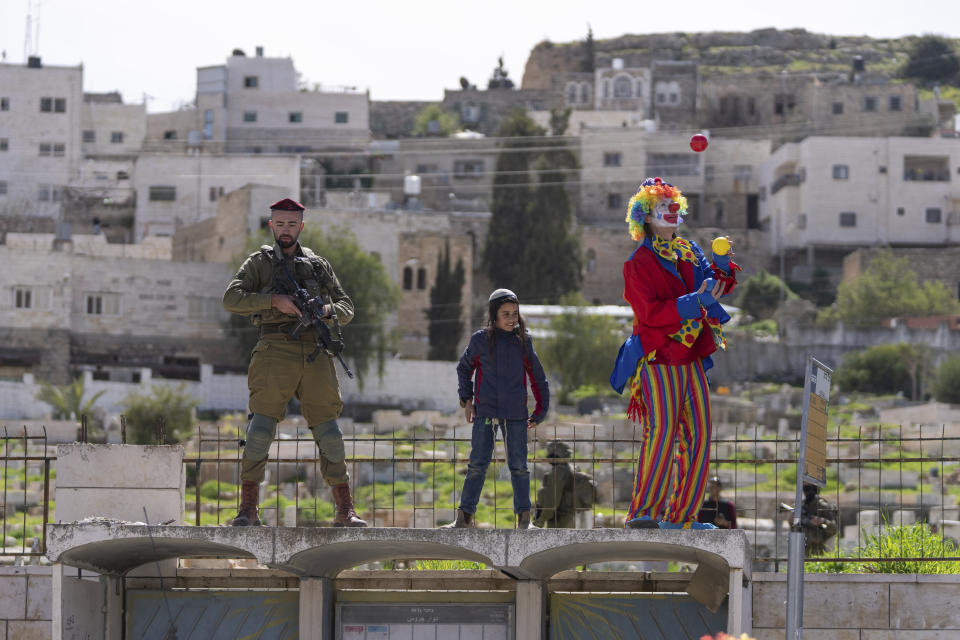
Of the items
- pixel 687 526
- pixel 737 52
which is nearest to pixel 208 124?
pixel 737 52

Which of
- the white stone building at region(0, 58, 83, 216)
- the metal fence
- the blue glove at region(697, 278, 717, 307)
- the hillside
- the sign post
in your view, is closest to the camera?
the sign post

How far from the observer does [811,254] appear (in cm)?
7031

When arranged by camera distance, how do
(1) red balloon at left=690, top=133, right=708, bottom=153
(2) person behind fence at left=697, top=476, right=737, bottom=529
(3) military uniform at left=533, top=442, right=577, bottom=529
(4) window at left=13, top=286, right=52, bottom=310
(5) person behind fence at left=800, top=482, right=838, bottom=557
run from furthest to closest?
(4) window at left=13, top=286, right=52, bottom=310 → (5) person behind fence at left=800, top=482, right=838, bottom=557 → (3) military uniform at left=533, top=442, right=577, bottom=529 → (2) person behind fence at left=697, top=476, right=737, bottom=529 → (1) red balloon at left=690, top=133, right=708, bottom=153

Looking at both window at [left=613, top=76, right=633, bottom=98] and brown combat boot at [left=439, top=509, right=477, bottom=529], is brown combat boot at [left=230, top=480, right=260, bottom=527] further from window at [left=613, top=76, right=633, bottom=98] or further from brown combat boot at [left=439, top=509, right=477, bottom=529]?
window at [left=613, top=76, right=633, bottom=98]

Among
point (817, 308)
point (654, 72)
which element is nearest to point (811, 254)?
point (817, 308)

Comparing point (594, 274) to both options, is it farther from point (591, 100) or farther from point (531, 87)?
point (531, 87)

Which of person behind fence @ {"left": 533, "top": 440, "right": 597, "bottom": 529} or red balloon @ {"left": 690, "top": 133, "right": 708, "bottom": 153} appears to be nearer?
red balloon @ {"left": 690, "top": 133, "right": 708, "bottom": 153}

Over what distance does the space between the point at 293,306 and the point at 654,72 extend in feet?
265

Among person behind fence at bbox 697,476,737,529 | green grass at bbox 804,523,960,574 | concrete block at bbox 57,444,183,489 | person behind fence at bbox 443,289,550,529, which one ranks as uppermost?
person behind fence at bbox 443,289,550,529

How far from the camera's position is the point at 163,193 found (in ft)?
228

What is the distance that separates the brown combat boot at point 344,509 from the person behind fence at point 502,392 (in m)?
0.67

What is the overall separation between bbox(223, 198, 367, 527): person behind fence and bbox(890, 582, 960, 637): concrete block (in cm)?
380

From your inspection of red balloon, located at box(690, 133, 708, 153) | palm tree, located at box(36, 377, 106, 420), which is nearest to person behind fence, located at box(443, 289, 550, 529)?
red balloon, located at box(690, 133, 708, 153)

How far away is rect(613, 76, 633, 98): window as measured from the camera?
88250 mm
